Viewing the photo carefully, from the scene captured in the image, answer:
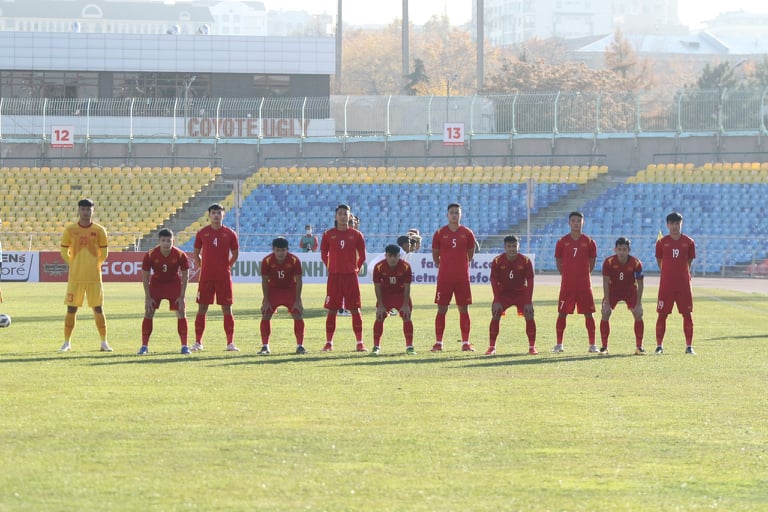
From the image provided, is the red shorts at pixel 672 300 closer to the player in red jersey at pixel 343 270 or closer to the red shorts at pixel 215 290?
the player in red jersey at pixel 343 270

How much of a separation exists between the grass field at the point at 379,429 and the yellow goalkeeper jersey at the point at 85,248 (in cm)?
104

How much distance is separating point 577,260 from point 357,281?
9.90 feet

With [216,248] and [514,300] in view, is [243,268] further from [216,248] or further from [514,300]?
[514,300]

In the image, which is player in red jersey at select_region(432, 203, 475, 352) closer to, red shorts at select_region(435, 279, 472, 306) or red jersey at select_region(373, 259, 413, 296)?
red shorts at select_region(435, 279, 472, 306)

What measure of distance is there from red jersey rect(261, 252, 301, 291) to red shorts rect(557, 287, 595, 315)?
3629 mm

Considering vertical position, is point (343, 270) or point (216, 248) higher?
point (216, 248)

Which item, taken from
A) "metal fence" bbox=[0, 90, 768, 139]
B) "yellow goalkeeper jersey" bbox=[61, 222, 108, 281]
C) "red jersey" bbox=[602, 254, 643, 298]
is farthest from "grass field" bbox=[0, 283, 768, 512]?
"metal fence" bbox=[0, 90, 768, 139]

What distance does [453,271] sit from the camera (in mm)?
18109

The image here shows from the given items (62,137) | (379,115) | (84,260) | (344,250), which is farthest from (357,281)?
(379,115)

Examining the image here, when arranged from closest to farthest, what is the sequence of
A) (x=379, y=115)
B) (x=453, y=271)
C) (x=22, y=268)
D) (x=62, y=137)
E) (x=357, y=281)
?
(x=357, y=281) → (x=453, y=271) → (x=22, y=268) → (x=62, y=137) → (x=379, y=115)

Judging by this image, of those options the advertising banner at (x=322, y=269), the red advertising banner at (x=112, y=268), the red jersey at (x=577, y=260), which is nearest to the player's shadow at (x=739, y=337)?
the red jersey at (x=577, y=260)

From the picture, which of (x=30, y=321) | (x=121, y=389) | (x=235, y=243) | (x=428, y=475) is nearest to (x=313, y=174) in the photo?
(x=30, y=321)

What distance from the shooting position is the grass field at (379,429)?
8258mm

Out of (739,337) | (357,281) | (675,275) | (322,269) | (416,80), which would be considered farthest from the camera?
(416,80)
